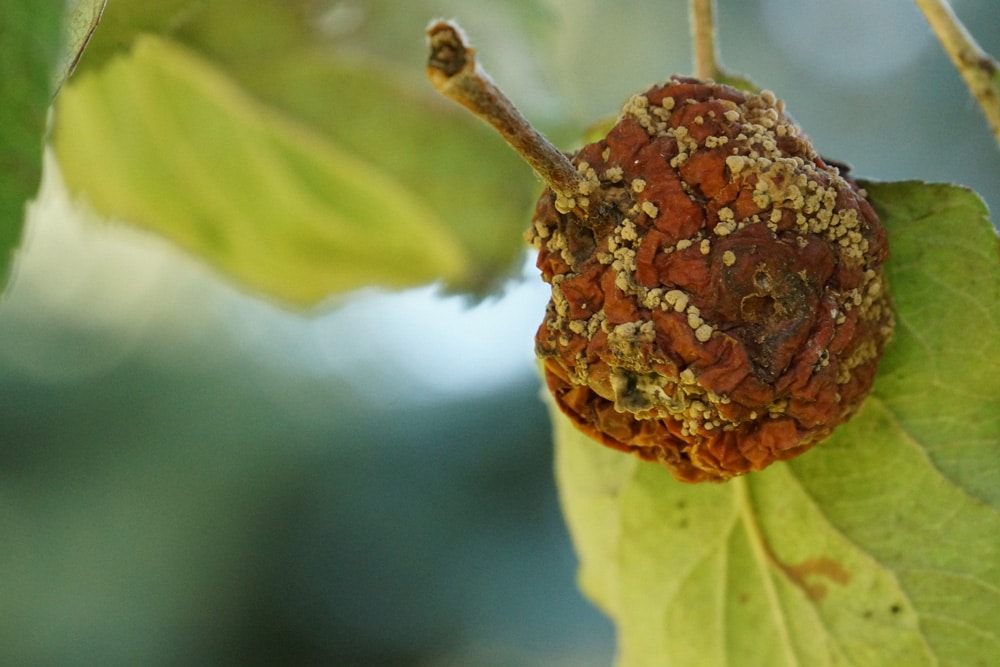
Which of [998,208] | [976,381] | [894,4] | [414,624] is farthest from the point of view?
[414,624]

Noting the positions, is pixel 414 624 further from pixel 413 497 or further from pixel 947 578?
pixel 947 578

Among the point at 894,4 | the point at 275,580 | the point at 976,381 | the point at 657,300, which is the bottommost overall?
the point at 976,381

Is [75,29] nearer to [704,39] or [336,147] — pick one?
[704,39]

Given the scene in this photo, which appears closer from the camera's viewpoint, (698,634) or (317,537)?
(698,634)

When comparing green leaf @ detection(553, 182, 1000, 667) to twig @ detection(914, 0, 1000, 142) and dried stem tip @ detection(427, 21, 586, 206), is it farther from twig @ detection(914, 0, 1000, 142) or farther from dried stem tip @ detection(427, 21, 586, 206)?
dried stem tip @ detection(427, 21, 586, 206)

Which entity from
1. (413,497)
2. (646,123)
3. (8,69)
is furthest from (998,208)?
(8,69)

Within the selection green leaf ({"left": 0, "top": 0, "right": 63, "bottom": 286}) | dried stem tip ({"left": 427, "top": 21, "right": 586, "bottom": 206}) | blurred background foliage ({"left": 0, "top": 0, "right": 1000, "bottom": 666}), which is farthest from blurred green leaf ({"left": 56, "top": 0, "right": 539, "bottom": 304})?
blurred background foliage ({"left": 0, "top": 0, "right": 1000, "bottom": 666})
